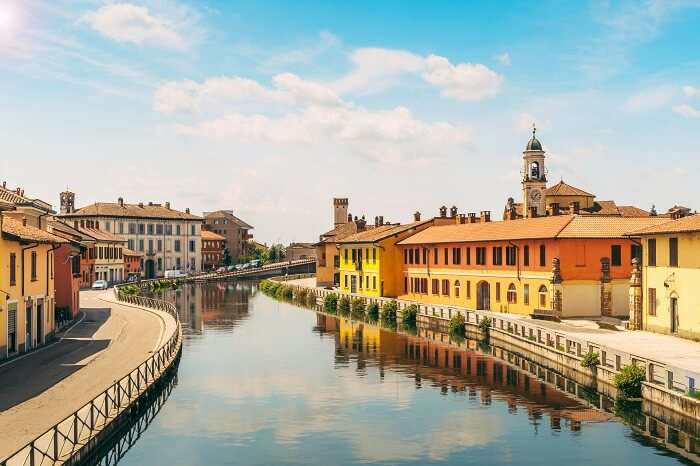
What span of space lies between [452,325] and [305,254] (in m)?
117

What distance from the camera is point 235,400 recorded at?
32875mm

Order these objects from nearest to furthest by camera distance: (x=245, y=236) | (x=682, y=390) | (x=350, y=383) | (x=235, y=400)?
(x=682, y=390)
(x=235, y=400)
(x=350, y=383)
(x=245, y=236)

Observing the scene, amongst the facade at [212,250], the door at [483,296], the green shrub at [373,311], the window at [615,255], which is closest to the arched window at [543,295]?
the window at [615,255]

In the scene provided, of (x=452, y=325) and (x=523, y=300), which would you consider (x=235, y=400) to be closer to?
(x=452, y=325)

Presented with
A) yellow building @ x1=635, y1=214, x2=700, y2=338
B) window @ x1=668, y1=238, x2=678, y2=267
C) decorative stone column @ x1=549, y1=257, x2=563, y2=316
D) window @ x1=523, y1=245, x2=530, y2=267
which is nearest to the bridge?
window @ x1=523, y1=245, x2=530, y2=267

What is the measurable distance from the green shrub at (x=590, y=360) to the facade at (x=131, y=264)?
95311 mm

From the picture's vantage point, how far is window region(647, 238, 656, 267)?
45500 millimetres

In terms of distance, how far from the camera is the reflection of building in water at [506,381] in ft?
89.0

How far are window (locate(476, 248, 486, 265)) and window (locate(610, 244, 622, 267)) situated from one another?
1112 centimetres

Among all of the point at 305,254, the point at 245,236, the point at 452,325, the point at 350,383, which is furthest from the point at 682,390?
the point at 245,236

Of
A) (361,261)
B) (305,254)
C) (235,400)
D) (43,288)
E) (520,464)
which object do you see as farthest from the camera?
(305,254)

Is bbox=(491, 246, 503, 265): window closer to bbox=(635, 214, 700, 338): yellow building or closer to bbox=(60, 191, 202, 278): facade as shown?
bbox=(635, 214, 700, 338): yellow building

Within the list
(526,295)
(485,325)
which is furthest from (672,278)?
(526,295)

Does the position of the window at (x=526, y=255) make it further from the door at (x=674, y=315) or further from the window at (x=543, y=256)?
the door at (x=674, y=315)
